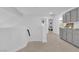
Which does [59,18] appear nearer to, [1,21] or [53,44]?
[53,44]

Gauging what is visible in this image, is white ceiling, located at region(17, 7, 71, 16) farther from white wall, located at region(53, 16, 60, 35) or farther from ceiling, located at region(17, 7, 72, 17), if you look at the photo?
white wall, located at region(53, 16, 60, 35)

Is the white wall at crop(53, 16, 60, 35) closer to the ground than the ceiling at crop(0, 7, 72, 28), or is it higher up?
closer to the ground

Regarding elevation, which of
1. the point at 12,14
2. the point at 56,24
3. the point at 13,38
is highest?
the point at 12,14

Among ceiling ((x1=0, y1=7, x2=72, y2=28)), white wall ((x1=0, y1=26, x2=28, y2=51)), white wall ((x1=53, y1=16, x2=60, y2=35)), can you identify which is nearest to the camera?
ceiling ((x1=0, y1=7, x2=72, y2=28))

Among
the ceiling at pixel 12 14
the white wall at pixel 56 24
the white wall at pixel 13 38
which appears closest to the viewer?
the ceiling at pixel 12 14

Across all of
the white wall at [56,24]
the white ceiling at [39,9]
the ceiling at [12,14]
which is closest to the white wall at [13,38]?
the ceiling at [12,14]

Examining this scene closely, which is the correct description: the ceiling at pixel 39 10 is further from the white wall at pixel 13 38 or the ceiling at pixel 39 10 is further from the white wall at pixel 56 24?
the white wall at pixel 13 38

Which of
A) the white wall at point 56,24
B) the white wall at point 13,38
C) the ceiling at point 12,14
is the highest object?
the ceiling at point 12,14

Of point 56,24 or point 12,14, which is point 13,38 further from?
point 56,24

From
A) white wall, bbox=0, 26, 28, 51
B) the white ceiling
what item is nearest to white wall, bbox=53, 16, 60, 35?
the white ceiling

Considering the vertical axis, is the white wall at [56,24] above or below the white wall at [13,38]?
above

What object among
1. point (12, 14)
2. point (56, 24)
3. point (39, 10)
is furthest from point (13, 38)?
point (56, 24)
